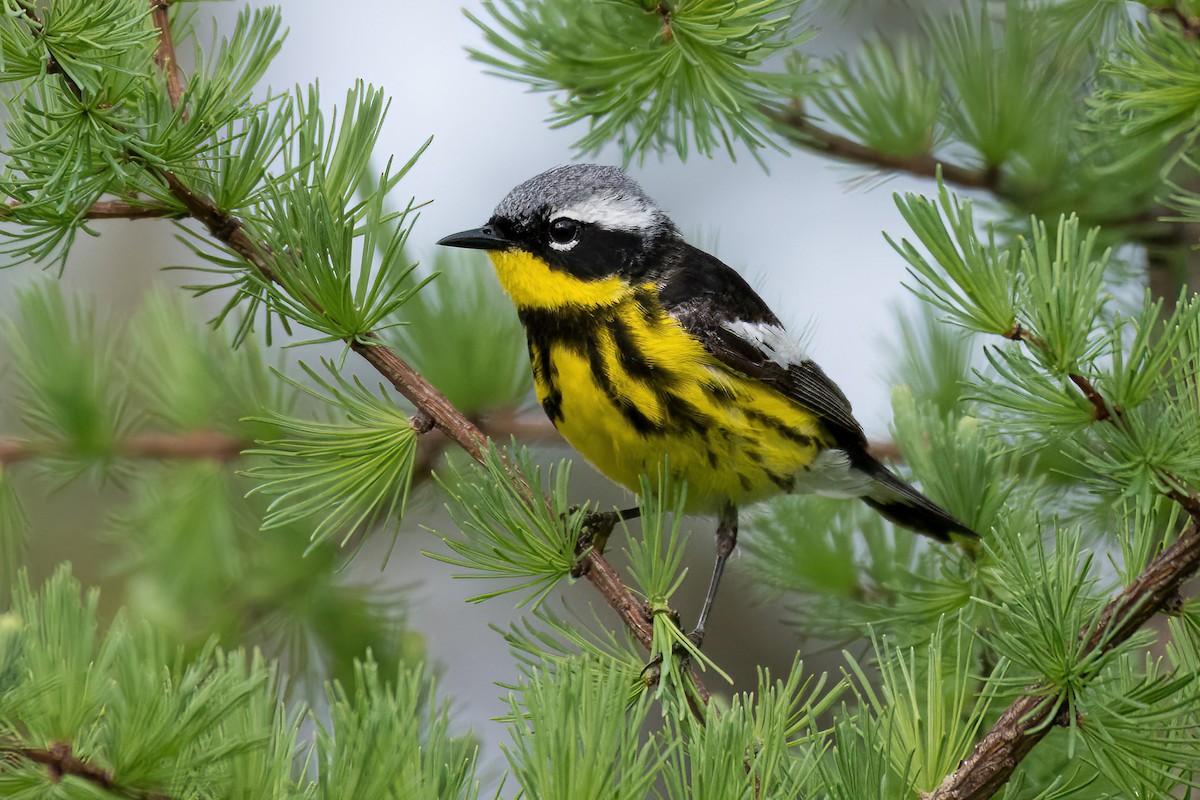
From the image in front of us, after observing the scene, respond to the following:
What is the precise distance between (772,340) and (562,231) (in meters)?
0.50

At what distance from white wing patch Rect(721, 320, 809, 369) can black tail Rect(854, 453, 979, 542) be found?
11.3 inches

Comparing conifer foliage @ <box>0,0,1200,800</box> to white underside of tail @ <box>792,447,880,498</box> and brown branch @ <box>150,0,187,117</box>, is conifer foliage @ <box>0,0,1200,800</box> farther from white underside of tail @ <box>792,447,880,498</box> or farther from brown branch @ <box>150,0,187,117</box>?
white underside of tail @ <box>792,447,880,498</box>

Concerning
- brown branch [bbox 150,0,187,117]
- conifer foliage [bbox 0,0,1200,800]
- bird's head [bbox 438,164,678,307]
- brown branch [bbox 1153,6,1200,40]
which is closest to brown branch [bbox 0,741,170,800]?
conifer foliage [bbox 0,0,1200,800]

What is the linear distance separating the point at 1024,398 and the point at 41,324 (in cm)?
174

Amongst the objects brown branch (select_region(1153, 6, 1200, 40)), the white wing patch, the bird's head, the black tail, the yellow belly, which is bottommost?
the black tail

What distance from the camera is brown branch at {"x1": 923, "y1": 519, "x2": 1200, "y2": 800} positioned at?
1.21 metres

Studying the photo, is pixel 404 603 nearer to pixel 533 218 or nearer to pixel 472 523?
pixel 533 218

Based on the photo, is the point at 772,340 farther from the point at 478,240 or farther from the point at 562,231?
the point at 478,240

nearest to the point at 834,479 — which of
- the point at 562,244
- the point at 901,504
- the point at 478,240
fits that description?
the point at 901,504

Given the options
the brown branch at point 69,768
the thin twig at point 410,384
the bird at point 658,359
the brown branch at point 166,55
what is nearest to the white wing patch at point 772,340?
the bird at point 658,359

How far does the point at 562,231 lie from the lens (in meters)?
2.40

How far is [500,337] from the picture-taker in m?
2.42

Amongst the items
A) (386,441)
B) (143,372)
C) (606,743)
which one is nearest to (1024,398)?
(606,743)

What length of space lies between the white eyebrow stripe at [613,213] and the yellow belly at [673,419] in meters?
0.30
